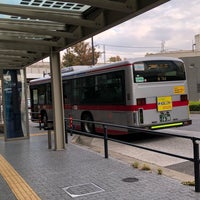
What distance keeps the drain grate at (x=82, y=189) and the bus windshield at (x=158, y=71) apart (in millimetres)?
6182

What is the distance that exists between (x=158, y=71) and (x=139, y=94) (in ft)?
4.23

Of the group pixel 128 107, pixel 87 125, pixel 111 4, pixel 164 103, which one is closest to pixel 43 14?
pixel 111 4

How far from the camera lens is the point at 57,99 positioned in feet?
32.8

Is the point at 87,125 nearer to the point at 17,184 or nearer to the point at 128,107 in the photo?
the point at 128,107

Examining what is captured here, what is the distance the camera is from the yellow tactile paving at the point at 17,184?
18.6ft

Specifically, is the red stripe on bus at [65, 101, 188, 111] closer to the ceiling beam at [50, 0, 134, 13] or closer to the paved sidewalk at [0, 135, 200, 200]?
the paved sidewalk at [0, 135, 200, 200]

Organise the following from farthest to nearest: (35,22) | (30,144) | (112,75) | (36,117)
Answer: (36,117) < (112,75) < (30,144) < (35,22)

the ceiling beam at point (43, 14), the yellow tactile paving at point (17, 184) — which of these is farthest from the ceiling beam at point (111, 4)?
the yellow tactile paving at point (17, 184)

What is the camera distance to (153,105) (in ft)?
40.0

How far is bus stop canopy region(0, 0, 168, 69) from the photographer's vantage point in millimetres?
5887

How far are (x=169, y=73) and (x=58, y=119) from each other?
192 inches

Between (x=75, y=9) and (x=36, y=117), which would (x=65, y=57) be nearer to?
(x=36, y=117)

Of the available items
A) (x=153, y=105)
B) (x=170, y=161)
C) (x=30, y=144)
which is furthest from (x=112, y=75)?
(x=170, y=161)

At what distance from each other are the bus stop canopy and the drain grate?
3.06 meters
